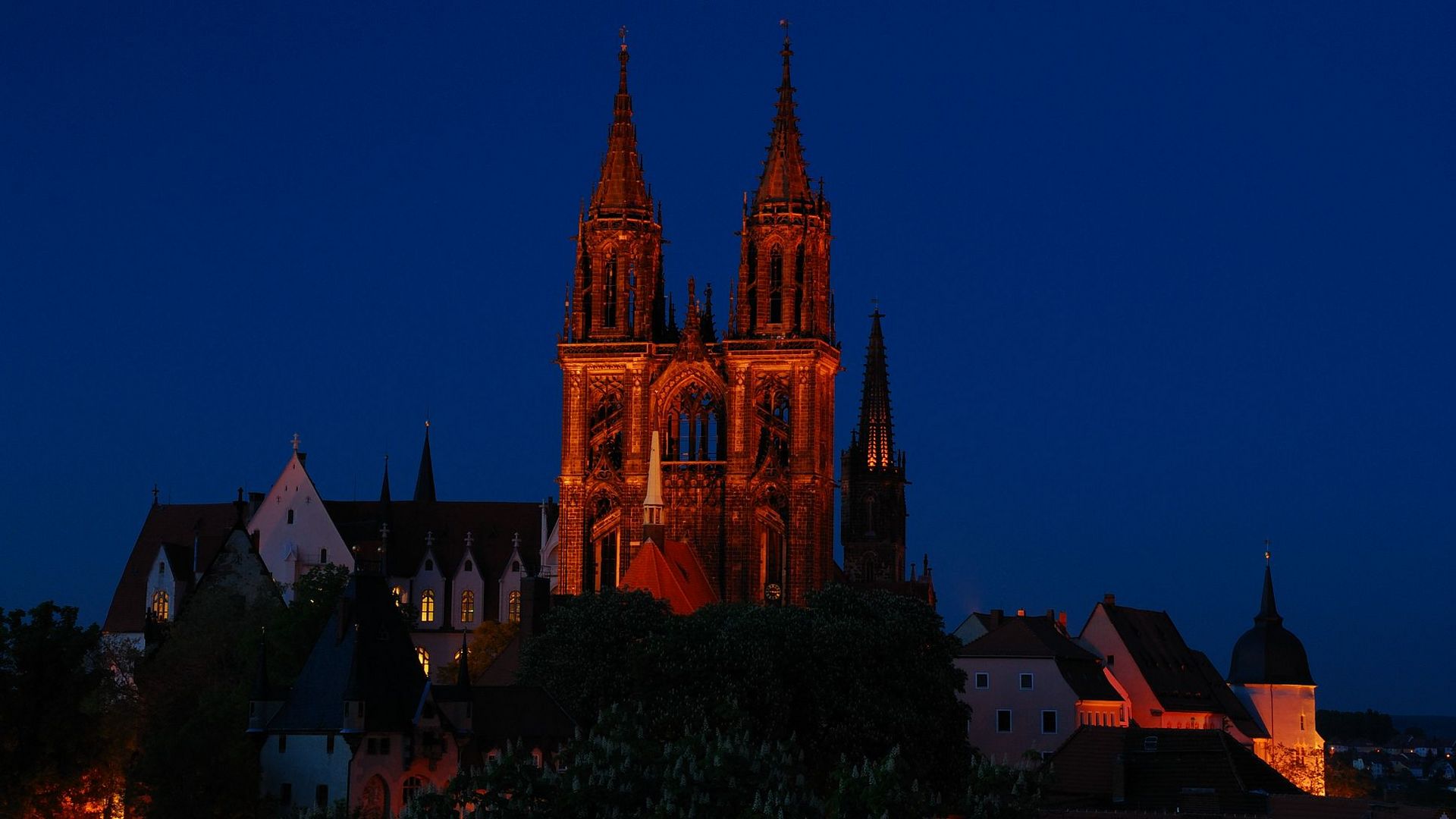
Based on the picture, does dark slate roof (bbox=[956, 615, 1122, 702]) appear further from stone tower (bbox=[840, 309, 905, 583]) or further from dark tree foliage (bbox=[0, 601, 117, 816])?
dark tree foliage (bbox=[0, 601, 117, 816])

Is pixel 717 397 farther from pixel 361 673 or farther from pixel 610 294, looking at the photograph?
pixel 361 673

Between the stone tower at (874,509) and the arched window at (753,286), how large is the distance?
72.5 feet

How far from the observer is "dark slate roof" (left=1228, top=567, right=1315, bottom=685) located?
459 feet

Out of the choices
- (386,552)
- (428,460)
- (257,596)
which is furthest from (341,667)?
(428,460)

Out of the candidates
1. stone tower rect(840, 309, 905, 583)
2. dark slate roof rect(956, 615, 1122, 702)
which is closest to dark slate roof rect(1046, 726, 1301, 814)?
dark slate roof rect(956, 615, 1122, 702)

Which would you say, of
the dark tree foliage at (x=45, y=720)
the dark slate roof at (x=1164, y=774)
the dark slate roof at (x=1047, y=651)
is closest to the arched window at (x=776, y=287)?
the dark slate roof at (x=1047, y=651)

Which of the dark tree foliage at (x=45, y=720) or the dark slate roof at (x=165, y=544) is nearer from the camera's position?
the dark tree foliage at (x=45, y=720)

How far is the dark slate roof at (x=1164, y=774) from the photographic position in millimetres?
86312

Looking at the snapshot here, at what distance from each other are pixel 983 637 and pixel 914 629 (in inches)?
1059

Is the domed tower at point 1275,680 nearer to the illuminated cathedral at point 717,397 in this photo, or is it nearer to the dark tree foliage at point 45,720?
the illuminated cathedral at point 717,397

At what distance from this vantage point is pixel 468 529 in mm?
138375

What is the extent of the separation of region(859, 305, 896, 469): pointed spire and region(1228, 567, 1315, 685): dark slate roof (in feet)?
68.8

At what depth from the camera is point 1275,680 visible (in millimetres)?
139625

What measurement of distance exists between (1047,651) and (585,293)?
28382 millimetres
